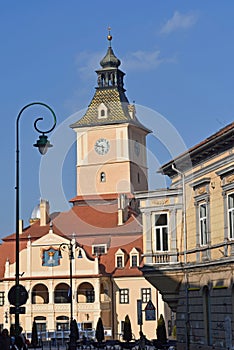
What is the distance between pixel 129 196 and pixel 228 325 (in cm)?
6651

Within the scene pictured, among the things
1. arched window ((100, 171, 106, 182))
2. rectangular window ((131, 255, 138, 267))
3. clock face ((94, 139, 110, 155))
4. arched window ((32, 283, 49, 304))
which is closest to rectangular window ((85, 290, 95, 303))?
arched window ((32, 283, 49, 304))

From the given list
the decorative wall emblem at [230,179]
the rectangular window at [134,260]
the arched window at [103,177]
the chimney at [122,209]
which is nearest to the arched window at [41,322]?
the rectangular window at [134,260]

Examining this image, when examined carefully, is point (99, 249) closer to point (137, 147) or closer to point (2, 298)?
point (2, 298)

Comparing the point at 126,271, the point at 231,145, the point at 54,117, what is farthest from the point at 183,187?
the point at 126,271

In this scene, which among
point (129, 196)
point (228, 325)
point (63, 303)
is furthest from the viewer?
point (129, 196)

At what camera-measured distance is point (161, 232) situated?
36.3 meters

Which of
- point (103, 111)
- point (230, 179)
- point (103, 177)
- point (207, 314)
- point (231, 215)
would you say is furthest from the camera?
point (103, 111)

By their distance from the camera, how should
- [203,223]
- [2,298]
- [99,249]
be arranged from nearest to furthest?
[203,223] → [2,298] → [99,249]

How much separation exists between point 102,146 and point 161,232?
61147 millimetres

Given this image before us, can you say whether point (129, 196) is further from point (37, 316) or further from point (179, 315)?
point (179, 315)

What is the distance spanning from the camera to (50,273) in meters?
81.0

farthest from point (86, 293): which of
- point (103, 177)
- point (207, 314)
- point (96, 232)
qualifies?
point (207, 314)

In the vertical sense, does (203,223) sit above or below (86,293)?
above

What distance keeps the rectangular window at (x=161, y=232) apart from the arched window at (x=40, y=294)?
4657 centimetres
